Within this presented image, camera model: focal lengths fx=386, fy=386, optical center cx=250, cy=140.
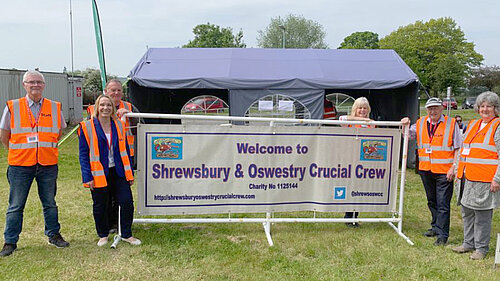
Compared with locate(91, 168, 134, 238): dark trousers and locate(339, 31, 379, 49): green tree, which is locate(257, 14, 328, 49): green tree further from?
locate(91, 168, 134, 238): dark trousers

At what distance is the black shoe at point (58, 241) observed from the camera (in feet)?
13.0

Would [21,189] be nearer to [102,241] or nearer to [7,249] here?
[7,249]

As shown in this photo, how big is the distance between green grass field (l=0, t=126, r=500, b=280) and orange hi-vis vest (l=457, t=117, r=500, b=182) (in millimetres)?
859

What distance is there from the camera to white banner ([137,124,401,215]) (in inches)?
160

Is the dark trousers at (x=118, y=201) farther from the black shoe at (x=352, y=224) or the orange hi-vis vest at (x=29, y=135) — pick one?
the black shoe at (x=352, y=224)

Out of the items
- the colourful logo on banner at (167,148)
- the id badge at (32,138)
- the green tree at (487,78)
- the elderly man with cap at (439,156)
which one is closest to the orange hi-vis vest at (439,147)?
the elderly man with cap at (439,156)

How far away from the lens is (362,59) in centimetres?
1012

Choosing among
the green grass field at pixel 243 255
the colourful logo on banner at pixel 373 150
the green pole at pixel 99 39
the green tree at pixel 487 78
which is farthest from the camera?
the green tree at pixel 487 78

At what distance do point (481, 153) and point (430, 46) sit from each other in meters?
51.9

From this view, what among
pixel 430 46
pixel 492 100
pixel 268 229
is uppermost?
pixel 430 46

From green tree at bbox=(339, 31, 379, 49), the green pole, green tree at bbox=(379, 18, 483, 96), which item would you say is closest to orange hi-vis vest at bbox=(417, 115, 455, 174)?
the green pole

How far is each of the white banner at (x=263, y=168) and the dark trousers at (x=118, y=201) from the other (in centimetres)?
19

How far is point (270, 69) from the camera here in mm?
9523

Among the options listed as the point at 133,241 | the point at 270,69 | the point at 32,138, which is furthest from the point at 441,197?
the point at 270,69
